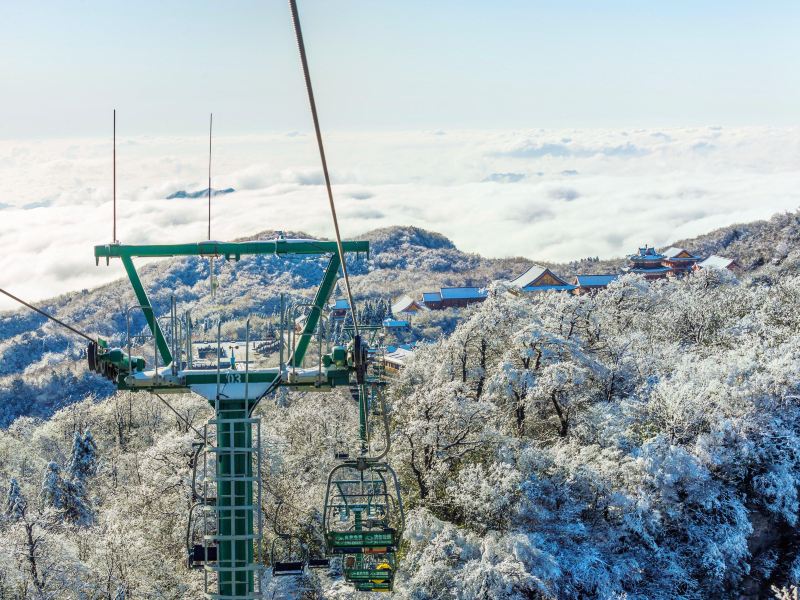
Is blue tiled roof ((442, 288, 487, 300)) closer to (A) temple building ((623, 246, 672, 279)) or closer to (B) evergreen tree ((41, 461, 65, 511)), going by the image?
(A) temple building ((623, 246, 672, 279))

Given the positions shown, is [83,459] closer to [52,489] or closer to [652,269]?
[52,489]

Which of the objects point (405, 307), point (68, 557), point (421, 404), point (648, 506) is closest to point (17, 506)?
point (68, 557)

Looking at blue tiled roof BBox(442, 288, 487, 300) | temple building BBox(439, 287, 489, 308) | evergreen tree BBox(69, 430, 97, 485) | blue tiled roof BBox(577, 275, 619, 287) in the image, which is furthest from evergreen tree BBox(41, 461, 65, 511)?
blue tiled roof BBox(577, 275, 619, 287)

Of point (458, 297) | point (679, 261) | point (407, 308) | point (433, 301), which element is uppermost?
point (679, 261)

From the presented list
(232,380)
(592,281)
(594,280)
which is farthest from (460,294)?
(232,380)

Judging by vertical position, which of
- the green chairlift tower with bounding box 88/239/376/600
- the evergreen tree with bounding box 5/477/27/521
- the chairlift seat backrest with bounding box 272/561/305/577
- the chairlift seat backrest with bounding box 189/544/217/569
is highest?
the green chairlift tower with bounding box 88/239/376/600

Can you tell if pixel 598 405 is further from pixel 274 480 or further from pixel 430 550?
pixel 274 480
